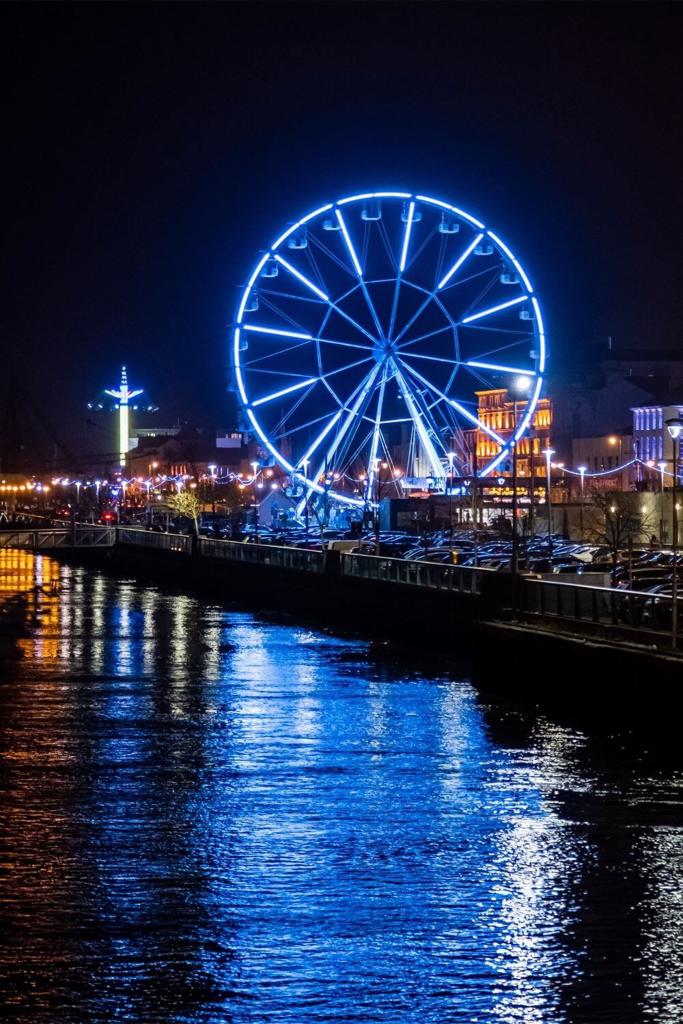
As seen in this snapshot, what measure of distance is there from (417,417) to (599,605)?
31.3m

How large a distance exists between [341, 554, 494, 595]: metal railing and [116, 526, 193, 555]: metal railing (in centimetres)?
2531

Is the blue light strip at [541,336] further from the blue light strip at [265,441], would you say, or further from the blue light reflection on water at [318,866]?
the blue light reflection on water at [318,866]

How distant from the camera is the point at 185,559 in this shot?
245 feet

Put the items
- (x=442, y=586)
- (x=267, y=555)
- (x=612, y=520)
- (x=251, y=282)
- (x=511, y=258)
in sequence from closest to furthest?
(x=442, y=586), (x=251, y=282), (x=511, y=258), (x=267, y=555), (x=612, y=520)

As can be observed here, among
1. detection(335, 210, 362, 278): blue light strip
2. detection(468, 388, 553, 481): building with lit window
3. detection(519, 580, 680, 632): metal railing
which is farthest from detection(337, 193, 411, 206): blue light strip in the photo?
detection(468, 388, 553, 481): building with lit window

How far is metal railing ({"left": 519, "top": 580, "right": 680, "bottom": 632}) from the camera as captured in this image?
27000 millimetres

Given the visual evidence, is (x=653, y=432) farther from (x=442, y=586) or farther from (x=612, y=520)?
(x=442, y=586)

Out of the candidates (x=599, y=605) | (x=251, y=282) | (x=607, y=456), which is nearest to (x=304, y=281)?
(x=251, y=282)

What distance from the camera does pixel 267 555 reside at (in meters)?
62.6

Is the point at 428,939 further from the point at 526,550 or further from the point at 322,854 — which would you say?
the point at 526,550

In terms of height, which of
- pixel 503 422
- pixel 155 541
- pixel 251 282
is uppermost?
pixel 251 282

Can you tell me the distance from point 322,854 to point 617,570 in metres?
27.4

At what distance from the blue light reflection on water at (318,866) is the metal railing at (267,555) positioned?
24074 mm

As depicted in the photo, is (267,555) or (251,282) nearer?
(251,282)
